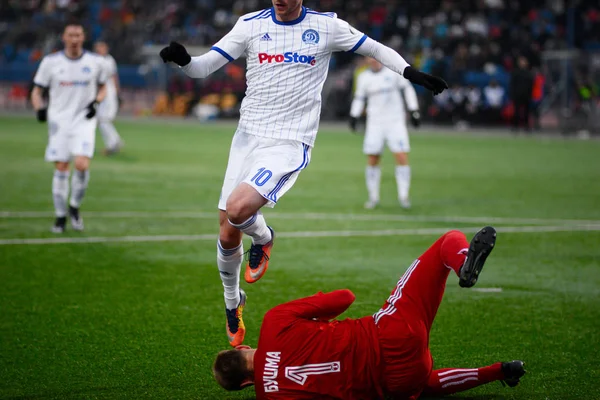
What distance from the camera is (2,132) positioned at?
2989cm

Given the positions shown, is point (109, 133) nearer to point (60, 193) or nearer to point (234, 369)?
point (60, 193)

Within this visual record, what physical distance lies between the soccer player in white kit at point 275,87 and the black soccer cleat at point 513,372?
221 cm

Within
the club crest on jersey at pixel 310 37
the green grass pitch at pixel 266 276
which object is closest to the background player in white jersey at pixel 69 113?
the green grass pitch at pixel 266 276

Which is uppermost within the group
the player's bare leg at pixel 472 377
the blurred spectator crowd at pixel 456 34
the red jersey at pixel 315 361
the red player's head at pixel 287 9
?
the blurred spectator crowd at pixel 456 34

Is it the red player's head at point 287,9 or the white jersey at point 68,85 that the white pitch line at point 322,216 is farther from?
the red player's head at point 287,9

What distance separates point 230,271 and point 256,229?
43 centimetres

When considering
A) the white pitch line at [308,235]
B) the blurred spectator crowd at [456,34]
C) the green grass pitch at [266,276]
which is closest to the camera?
the green grass pitch at [266,276]

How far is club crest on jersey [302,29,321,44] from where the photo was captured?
7.20m

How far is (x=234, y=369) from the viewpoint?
5.49 meters

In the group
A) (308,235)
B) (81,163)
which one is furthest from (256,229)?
(81,163)

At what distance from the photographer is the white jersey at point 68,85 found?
493 inches

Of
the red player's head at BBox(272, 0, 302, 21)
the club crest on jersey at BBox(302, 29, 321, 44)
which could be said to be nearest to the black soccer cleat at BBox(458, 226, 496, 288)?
the club crest on jersey at BBox(302, 29, 321, 44)

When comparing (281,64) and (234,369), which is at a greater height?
(281,64)

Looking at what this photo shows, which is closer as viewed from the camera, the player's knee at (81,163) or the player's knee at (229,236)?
the player's knee at (229,236)
